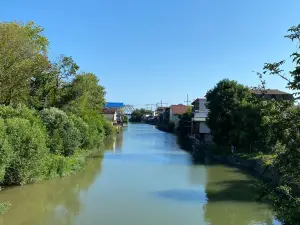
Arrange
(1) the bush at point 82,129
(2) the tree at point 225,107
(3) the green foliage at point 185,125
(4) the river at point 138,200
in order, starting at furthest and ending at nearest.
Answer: (3) the green foliage at point 185,125
(2) the tree at point 225,107
(1) the bush at point 82,129
(4) the river at point 138,200

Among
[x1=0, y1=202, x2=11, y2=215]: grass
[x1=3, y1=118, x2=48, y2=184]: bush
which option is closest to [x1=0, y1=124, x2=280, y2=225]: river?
[x1=0, y1=202, x2=11, y2=215]: grass

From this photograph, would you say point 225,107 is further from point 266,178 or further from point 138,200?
point 138,200

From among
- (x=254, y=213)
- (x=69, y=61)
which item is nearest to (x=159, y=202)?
(x=254, y=213)

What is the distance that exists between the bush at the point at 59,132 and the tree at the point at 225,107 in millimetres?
14421

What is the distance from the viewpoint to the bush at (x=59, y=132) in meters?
25.2

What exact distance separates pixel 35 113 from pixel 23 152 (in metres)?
7.68

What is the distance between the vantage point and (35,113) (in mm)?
24703

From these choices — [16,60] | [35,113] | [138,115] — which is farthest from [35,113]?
[138,115]

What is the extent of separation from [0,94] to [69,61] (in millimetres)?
11261

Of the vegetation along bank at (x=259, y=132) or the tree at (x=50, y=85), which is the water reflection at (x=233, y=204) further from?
the tree at (x=50, y=85)

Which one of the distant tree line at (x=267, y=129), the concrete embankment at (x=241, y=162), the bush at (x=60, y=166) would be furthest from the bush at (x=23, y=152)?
the concrete embankment at (x=241, y=162)

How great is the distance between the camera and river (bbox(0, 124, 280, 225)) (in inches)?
570

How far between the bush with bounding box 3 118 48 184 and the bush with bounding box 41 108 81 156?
5.85 metres

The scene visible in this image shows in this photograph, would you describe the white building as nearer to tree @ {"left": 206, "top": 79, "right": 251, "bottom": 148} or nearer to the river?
tree @ {"left": 206, "top": 79, "right": 251, "bottom": 148}
